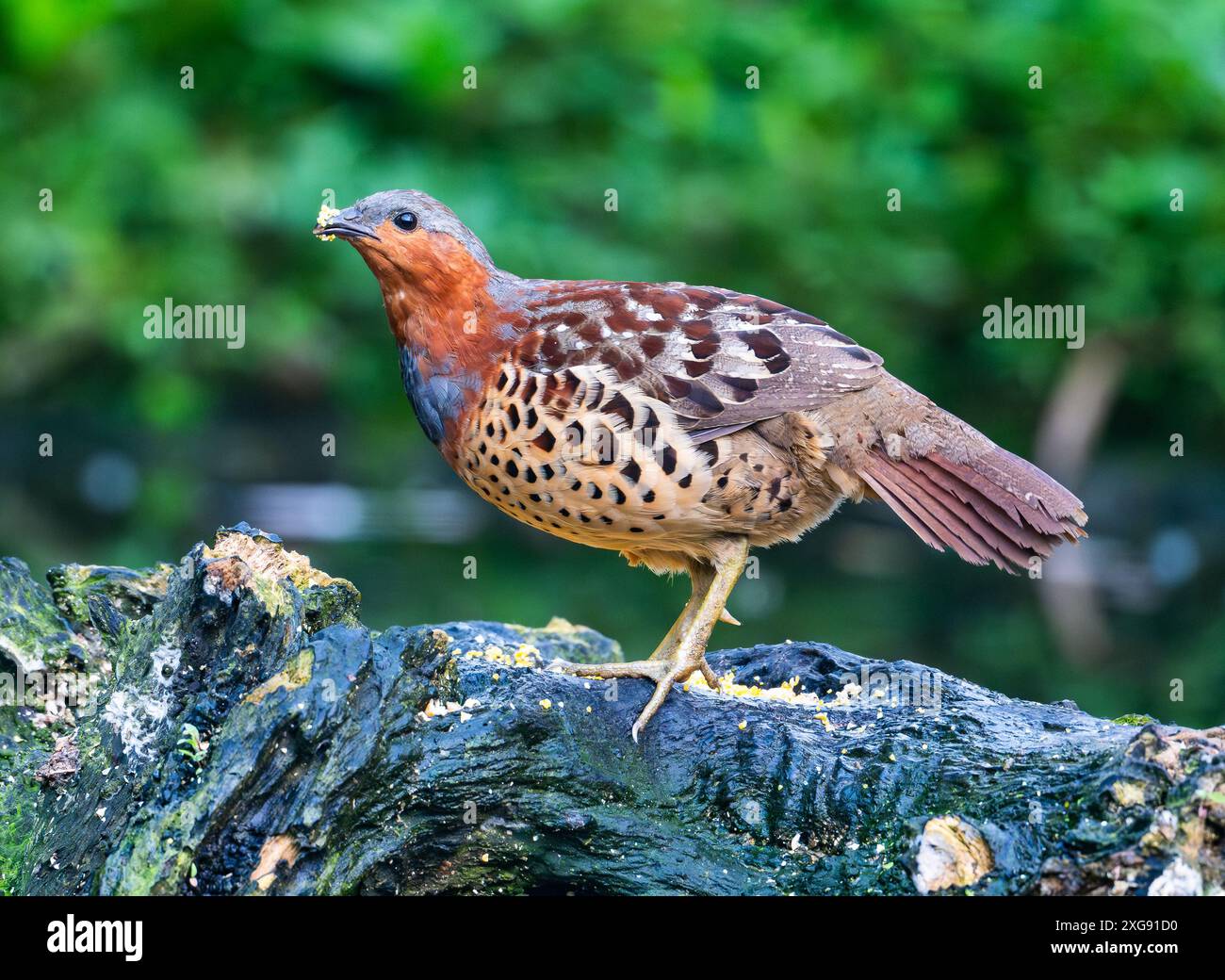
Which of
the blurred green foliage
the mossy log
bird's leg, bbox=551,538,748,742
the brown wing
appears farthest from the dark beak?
the blurred green foliage

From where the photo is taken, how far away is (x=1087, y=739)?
11.0ft

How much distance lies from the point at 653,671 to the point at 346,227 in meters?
1.41

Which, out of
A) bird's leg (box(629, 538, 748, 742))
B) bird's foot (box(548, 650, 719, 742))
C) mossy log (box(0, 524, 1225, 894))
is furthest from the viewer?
bird's leg (box(629, 538, 748, 742))

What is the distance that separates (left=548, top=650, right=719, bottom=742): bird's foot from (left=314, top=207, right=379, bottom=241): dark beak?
4.11 feet

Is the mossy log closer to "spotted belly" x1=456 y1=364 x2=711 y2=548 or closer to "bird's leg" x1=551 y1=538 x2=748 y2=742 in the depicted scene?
"bird's leg" x1=551 y1=538 x2=748 y2=742

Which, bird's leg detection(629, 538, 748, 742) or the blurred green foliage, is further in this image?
the blurred green foliage

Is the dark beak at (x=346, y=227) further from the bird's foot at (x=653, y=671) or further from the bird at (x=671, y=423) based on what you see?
the bird's foot at (x=653, y=671)

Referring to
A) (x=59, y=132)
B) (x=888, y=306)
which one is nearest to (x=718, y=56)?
(x=888, y=306)

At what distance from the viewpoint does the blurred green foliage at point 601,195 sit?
11.1 meters

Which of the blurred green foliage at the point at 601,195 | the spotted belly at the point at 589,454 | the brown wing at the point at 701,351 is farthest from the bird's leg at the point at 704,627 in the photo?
the blurred green foliage at the point at 601,195

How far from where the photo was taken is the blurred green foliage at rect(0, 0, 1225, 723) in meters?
11.1

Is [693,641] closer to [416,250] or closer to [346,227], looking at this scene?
[416,250]

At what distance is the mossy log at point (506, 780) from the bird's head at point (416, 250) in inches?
35.1

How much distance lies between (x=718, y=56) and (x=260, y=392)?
4692 mm
